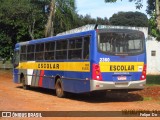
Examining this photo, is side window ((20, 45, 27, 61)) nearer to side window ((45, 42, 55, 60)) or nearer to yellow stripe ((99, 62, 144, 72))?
side window ((45, 42, 55, 60))

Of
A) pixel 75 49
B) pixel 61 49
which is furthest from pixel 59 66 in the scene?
pixel 75 49

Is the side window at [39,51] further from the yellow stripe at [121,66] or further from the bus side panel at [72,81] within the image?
the yellow stripe at [121,66]

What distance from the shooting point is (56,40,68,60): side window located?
18516 millimetres

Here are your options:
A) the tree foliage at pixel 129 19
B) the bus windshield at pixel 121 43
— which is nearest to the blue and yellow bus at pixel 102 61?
the bus windshield at pixel 121 43

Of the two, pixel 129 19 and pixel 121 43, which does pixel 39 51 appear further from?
pixel 129 19

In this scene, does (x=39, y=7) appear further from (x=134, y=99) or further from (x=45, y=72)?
(x=134, y=99)

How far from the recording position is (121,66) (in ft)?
53.5

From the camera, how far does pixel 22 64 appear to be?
24641mm

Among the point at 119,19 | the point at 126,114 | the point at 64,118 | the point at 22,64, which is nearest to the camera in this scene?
the point at 64,118

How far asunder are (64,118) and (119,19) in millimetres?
90094

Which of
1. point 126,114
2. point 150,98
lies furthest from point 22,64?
point 126,114

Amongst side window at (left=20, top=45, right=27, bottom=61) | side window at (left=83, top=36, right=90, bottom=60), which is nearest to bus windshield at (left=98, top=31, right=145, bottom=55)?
side window at (left=83, top=36, right=90, bottom=60)

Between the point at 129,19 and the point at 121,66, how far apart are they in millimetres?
86407

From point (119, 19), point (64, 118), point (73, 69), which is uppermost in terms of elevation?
point (119, 19)
